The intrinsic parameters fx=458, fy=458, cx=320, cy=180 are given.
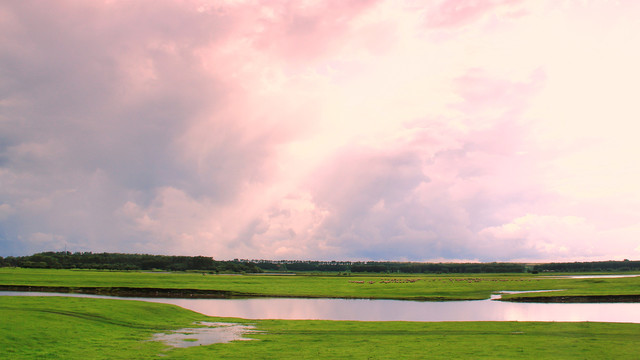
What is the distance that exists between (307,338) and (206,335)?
8014 mm

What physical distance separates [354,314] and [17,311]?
35.3 m

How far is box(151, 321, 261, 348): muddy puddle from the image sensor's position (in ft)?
104

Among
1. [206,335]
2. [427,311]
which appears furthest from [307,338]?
[427,311]

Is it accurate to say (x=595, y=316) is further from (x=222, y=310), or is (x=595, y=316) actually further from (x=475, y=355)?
(x=222, y=310)

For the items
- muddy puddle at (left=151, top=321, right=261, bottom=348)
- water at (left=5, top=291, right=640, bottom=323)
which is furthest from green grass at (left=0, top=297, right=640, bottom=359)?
water at (left=5, top=291, right=640, bottom=323)

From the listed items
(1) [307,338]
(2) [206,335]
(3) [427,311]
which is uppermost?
(1) [307,338]

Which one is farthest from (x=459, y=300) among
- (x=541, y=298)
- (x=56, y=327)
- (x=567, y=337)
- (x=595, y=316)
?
(x=56, y=327)

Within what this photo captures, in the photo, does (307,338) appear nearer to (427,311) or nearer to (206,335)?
(206,335)

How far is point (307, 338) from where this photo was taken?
33625 millimetres

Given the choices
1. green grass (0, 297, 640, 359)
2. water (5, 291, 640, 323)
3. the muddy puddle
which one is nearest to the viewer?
green grass (0, 297, 640, 359)

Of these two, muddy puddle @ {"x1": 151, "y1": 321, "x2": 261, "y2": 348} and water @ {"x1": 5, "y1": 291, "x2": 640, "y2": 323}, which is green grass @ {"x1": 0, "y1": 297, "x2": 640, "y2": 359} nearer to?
muddy puddle @ {"x1": 151, "y1": 321, "x2": 261, "y2": 348}

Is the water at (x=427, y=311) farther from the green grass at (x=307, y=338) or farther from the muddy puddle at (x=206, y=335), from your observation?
the muddy puddle at (x=206, y=335)

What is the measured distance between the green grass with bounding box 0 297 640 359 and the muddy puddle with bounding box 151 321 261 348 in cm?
122

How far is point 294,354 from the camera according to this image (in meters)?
27.2
